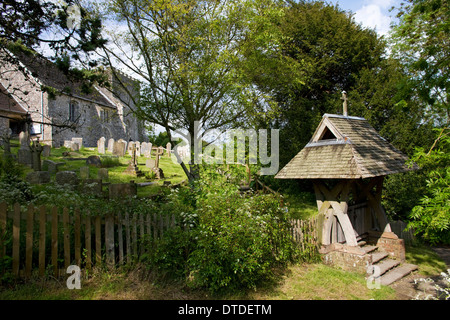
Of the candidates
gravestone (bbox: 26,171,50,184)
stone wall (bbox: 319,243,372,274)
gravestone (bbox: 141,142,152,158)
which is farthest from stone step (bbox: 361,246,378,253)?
gravestone (bbox: 141,142,152,158)

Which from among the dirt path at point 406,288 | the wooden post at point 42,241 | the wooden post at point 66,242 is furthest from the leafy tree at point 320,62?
the wooden post at point 42,241

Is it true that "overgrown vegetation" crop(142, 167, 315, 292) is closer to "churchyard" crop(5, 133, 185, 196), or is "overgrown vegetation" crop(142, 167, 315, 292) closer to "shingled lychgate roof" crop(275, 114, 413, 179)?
"shingled lychgate roof" crop(275, 114, 413, 179)

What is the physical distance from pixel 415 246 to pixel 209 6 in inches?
447

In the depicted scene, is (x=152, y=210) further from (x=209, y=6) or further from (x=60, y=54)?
(x=209, y=6)

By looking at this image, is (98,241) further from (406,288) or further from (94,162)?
(94,162)

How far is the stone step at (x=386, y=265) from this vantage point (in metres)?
7.21

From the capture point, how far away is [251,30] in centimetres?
942

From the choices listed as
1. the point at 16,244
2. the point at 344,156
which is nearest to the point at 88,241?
the point at 16,244

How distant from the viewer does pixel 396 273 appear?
7285 mm

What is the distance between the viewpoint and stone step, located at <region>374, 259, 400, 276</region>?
7.21 metres

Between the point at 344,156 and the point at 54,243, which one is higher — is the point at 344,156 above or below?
above

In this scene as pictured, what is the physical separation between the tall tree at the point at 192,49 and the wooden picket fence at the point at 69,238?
3.34 meters

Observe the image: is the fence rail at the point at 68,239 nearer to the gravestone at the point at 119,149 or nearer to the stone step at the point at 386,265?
the stone step at the point at 386,265
